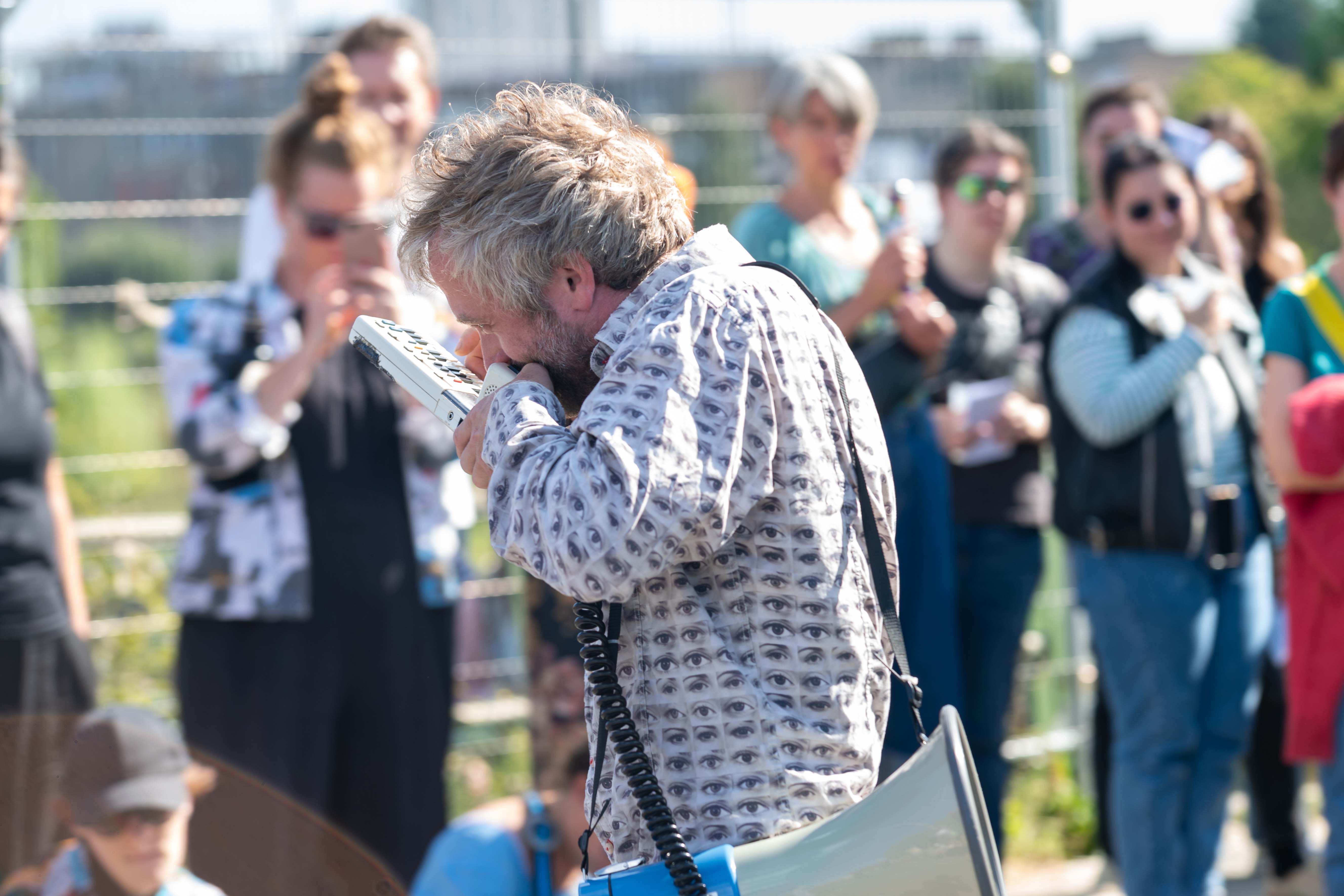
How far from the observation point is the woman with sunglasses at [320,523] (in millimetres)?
3568

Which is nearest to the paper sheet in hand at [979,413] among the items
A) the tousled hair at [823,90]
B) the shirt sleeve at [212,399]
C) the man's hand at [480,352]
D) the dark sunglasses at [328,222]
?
the tousled hair at [823,90]

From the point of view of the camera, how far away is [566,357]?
1.79m

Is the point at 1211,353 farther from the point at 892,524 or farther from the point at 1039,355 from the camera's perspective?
the point at 892,524

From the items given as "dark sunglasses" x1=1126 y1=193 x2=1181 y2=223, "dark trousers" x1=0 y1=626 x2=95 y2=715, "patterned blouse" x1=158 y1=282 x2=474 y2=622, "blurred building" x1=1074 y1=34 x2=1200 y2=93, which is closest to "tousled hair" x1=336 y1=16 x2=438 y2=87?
"patterned blouse" x1=158 y1=282 x2=474 y2=622

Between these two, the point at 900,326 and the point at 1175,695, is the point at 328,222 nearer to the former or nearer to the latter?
the point at 900,326

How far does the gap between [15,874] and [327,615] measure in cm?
175

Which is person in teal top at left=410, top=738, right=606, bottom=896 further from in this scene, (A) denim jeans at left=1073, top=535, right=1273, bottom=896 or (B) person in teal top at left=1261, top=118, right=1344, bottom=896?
(B) person in teal top at left=1261, top=118, right=1344, bottom=896

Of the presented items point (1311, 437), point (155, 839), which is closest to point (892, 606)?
point (155, 839)

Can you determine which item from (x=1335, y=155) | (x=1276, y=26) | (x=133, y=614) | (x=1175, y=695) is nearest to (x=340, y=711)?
(x=133, y=614)

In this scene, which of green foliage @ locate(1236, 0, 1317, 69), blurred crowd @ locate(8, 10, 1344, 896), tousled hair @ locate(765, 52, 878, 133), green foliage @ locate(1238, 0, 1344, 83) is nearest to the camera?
blurred crowd @ locate(8, 10, 1344, 896)

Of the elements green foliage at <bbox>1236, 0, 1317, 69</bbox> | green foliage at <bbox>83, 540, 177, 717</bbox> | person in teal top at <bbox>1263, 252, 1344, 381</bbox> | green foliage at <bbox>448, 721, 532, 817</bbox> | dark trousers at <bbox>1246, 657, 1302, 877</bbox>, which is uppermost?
green foliage at <bbox>1236, 0, 1317, 69</bbox>

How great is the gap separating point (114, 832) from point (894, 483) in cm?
178

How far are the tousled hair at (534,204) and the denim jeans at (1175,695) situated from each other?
246 cm

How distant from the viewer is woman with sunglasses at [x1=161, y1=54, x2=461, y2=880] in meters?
3.57
